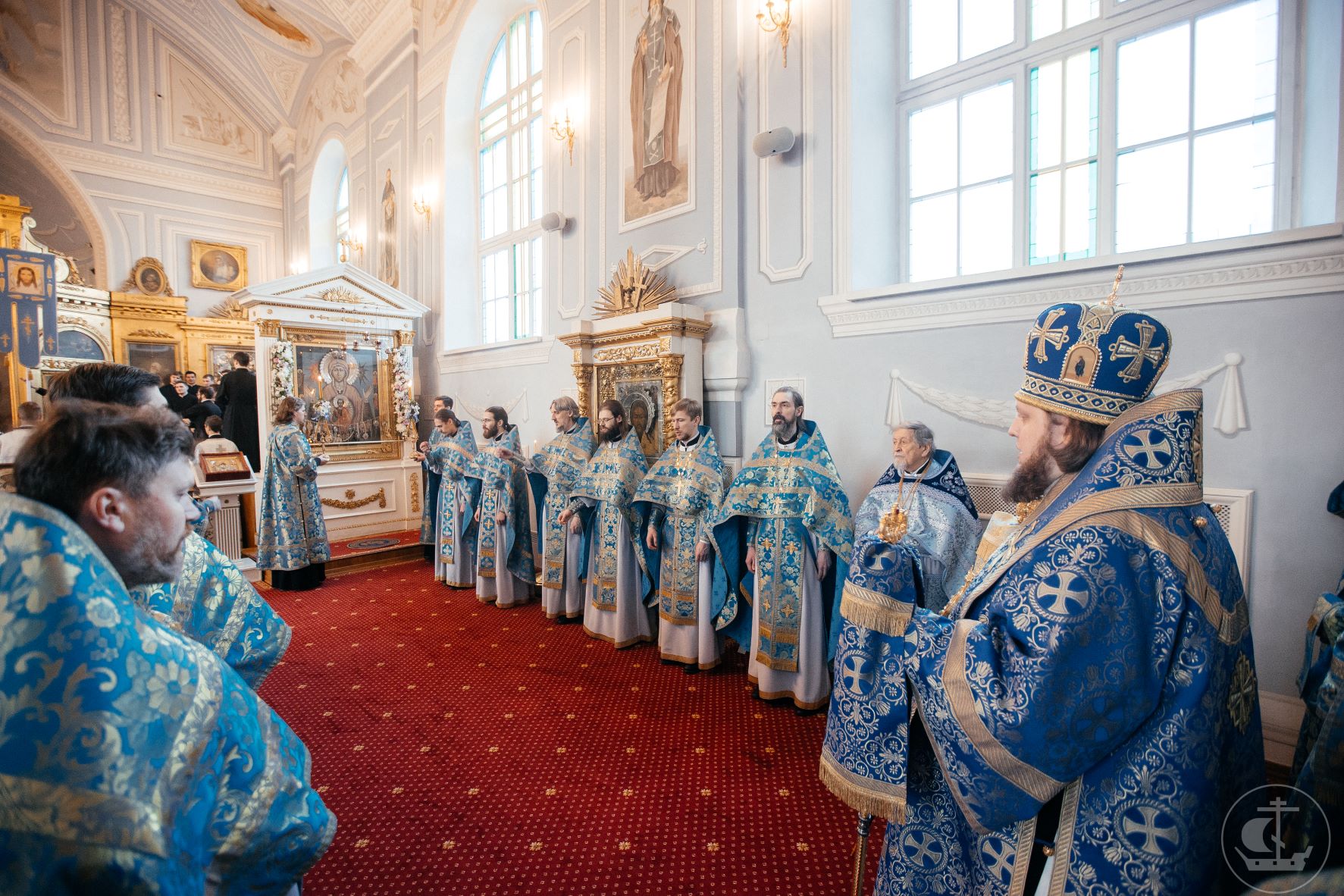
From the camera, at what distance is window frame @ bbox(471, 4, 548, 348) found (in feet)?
27.1

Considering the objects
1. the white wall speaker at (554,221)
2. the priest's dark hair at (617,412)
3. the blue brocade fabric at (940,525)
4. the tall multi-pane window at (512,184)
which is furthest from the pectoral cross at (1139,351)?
the tall multi-pane window at (512,184)

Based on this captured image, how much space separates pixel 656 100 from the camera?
5.93m

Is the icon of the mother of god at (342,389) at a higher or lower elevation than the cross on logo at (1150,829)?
higher

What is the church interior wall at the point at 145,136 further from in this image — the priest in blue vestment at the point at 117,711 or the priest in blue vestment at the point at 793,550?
the priest in blue vestment at the point at 117,711

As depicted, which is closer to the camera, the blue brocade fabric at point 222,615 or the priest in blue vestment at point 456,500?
the blue brocade fabric at point 222,615

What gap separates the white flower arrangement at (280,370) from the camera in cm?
773

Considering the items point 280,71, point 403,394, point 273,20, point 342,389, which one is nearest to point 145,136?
point 280,71

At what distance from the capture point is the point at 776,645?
396cm

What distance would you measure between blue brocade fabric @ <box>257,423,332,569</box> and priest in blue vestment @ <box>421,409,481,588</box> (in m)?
1.20

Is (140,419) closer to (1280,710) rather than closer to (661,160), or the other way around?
(1280,710)

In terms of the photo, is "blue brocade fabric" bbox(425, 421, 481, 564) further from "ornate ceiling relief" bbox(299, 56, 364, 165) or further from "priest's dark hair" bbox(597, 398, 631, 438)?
"ornate ceiling relief" bbox(299, 56, 364, 165)

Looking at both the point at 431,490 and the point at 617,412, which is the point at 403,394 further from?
the point at 617,412

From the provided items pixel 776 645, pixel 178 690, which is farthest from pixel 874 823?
pixel 178 690

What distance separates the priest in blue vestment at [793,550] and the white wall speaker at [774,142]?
213 centimetres
